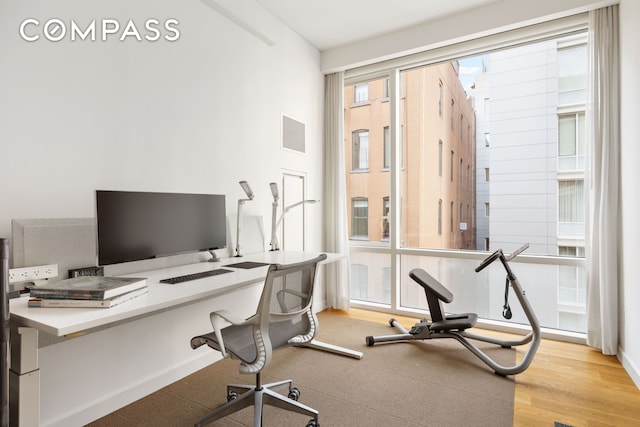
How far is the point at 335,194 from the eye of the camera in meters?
4.31

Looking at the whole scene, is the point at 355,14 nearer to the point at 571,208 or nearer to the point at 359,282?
the point at 571,208

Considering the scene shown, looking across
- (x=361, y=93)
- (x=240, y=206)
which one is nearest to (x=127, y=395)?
(x=240, y=206)

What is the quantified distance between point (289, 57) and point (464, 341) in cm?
318

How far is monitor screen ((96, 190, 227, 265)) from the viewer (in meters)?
1.90

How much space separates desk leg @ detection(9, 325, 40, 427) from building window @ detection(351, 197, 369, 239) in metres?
3.41

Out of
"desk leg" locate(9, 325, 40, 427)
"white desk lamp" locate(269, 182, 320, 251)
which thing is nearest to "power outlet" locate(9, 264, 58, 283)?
"desk leg" locate(9, 325, 40, 427)

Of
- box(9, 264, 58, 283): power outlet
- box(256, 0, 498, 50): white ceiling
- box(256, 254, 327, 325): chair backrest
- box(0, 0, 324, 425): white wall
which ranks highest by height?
box(256, 0, 498, 50): white ceiling

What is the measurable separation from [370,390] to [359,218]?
233 cm

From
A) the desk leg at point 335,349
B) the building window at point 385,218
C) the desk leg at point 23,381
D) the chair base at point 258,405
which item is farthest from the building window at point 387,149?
the desk leg at point 23,381

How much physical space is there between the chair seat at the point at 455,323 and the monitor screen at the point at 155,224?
1.84 m

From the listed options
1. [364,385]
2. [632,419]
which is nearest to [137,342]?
[364,385]

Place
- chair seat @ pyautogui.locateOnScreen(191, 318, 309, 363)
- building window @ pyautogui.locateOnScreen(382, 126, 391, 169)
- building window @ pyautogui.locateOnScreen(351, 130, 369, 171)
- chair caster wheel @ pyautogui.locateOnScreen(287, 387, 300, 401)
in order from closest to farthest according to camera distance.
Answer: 1. chair seat @ pyautogui.locateOnScreen(191, 318, 309, 363)
2. chair caster wheel @ pyautogui.locateOnScreen(287, 387, 300, 401)
3. building window @ pyautogui.locateOnScreen(382, 126, 391, 169)
4. building window @ pyautogui.locateOnScreen(351, 130, 369, 171)

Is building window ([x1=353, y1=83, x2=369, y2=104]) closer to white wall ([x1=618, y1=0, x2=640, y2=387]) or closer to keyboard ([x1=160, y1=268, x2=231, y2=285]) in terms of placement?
white wall ([x1=618, y1=0, x2=640, y2=387])

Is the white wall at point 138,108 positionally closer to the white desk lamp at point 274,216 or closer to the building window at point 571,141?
the white desk lamp at point 274,216
